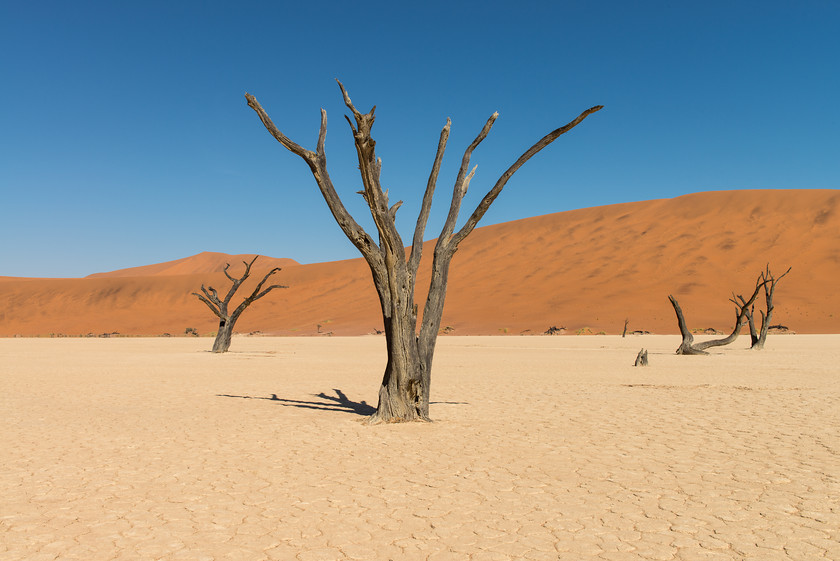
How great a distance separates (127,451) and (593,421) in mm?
5671

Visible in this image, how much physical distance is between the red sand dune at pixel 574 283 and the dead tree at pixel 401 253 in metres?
37.4

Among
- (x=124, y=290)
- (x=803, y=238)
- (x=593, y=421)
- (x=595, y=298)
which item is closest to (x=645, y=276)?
(x=595, y=298)

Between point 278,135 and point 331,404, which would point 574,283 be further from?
point 278,135

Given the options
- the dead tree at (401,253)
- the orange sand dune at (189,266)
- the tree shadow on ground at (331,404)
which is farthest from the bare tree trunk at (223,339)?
the orange sand dune at (189,266)

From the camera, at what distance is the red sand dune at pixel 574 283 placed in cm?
4922

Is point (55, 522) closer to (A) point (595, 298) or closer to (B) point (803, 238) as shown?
(A) point (595, 298)

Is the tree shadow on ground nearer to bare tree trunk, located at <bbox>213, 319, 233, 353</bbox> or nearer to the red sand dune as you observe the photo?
bare tree trunk, located at <bbox>213, 319, 233, 353</bbox>

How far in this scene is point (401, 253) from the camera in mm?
8344

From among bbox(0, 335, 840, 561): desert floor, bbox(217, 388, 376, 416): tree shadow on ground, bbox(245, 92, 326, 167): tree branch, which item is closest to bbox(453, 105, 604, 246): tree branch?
bbox(245, 92, 326, 167): tree branch

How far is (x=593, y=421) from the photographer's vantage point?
870 cm

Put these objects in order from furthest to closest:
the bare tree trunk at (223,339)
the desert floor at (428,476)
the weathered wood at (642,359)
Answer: the bare tree trunk at (223,339), the weathered wood at (642,359), the desert floor at (428,476)

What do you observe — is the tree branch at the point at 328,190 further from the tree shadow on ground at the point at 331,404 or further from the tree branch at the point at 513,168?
the tree shadow on ground at the point at 331,404

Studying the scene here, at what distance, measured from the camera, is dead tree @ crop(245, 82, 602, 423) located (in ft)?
26.4

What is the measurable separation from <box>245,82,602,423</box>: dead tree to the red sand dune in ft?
123
